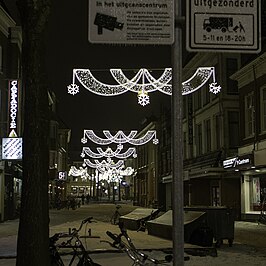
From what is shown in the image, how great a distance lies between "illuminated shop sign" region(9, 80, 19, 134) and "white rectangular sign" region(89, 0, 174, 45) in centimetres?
2672

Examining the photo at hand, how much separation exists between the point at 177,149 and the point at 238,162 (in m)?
27.7

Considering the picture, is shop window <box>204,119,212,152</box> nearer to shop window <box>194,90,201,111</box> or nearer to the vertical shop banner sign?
shop window <box>194,90,201,111</box>

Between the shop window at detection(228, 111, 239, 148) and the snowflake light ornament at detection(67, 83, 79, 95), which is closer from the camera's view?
the snowflake light ornament at detection(67, 83, 79, 95)

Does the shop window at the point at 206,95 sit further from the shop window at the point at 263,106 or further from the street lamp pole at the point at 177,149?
the street lamp pole at the point at 177,149

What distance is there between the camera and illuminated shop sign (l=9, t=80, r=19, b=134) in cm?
2952

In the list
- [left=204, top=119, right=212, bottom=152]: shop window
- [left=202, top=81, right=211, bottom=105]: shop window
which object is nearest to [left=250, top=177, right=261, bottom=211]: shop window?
[left=204, top=119, right=212, bottom=152]: shop window

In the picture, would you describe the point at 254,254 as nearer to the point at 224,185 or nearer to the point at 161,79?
the point at 161,79

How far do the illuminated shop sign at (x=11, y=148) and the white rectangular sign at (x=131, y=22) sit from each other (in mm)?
26120

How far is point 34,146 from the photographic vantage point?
259 inches

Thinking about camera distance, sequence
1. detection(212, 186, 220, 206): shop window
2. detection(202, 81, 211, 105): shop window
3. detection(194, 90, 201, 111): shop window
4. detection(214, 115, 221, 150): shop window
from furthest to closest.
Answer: detection(194, 90, 201, 111): shop window
detection(202, 81, 211, 105): shop window
detection(212, 186, 220, 206): shop window
detection(214, 115, 221, 150): shop window

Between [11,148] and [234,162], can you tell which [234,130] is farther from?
[11,148]

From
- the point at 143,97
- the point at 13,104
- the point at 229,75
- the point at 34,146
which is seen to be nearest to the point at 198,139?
the point at 229,75

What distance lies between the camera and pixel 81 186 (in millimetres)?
127562

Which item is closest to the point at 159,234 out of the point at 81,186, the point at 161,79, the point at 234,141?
the point at 161,79
